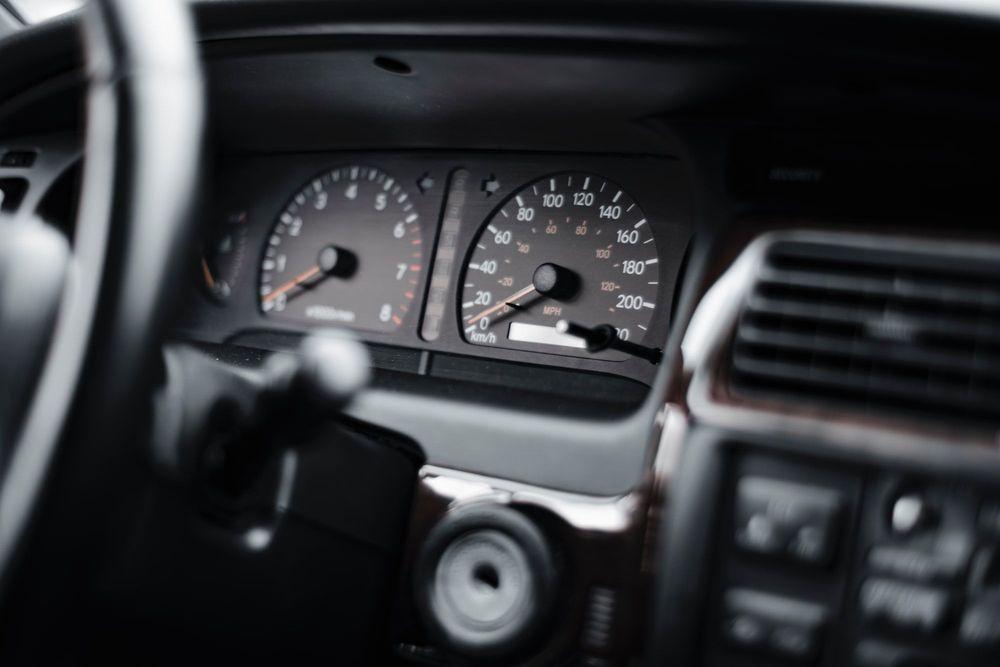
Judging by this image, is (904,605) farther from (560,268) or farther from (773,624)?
(560,268)

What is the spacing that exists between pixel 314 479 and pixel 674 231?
2.25 feet

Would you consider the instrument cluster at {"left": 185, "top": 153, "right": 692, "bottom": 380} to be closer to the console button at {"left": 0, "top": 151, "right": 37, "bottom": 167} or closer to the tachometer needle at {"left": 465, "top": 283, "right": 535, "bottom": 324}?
the tachometer needle at {"left": 465, "top": 283, "right": 535, "bottom": 324}

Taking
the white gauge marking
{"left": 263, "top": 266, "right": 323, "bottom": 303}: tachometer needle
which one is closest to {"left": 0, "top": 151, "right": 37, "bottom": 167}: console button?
{"left": 263, "top": 266, "right": 323, "bottom": 303}: tachometer needle

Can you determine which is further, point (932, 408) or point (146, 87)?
point (932, 408)

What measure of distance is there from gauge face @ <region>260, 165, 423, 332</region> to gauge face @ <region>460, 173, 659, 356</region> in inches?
5.9

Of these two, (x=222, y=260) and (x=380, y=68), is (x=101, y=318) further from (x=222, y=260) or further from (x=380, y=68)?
(x=222, y=260)

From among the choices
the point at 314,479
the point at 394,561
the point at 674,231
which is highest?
the point at 674,231

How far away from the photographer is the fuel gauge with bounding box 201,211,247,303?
1.97 meters

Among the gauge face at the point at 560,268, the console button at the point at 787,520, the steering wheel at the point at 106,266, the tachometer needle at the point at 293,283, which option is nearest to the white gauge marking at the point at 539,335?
the gauge face at the point at 560,268

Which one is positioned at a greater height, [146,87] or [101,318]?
[146,87]

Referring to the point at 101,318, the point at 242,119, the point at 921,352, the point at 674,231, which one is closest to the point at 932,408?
the point at 921,352

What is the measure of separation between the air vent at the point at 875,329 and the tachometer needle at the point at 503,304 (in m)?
0.57

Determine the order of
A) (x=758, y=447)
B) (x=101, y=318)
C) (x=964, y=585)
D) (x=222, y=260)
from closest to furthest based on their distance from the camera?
(x=101, y=318), (x=964, y=585), (x=758, y=447), (x=222, y=260)

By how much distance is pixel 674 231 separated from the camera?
152 centimetres
